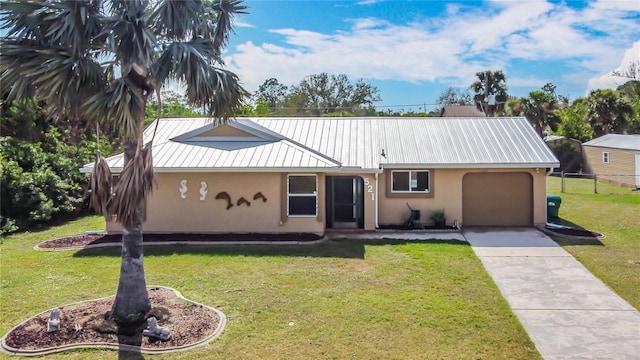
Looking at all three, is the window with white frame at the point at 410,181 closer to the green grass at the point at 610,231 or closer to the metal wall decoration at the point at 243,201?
the green grass at the point at 610,231

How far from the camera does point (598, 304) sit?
8711mm

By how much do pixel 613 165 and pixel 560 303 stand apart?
80.9ft

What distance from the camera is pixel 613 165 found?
29.0 meters

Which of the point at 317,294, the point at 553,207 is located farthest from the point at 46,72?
the point at 553,207

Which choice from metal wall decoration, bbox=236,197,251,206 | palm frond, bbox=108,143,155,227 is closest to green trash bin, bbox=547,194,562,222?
metal wall decoration, bbox=236,197,251,206

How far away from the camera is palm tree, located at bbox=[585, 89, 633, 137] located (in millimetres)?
34938

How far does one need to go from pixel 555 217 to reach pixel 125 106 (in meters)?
15.5

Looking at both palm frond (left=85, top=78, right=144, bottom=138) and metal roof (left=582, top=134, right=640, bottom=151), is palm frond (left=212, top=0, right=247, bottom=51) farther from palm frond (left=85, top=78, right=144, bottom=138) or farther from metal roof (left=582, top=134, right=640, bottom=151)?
metal roof (left=582, top=134, right=640, bottom=151)

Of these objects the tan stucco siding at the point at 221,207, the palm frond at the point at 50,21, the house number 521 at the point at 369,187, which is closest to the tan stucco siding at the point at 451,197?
the house number 521 at the point at 369,187

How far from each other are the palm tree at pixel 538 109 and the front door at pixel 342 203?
23.8m

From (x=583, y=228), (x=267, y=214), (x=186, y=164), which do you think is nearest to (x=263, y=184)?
(x=267, y=214)

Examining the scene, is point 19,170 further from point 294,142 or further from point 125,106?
point 125,106

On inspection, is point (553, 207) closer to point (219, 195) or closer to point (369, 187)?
point (369, 187)

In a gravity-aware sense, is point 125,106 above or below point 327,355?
above
